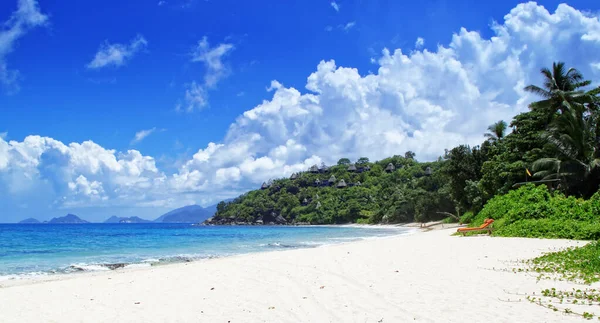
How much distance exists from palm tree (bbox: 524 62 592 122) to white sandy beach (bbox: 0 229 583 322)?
2411cm

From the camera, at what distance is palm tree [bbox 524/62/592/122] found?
30.0m

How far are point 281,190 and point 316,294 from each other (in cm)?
11522

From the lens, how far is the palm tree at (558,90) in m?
30.0

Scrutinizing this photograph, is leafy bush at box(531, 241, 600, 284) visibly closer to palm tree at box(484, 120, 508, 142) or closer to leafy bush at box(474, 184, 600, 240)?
leafy bush at box(474, 184, 600, 240)

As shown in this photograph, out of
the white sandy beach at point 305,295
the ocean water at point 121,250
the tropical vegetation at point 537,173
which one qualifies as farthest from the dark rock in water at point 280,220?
the white sandy beach at point 305,295

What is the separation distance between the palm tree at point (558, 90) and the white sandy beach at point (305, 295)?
2411 cm

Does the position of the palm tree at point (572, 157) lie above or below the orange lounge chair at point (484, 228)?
above

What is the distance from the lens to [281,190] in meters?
122

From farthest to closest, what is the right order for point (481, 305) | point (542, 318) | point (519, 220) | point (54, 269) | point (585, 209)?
point (519, 220) < point (585, 209) < point (54, 269) < point (481, 305) < point (542, 318)

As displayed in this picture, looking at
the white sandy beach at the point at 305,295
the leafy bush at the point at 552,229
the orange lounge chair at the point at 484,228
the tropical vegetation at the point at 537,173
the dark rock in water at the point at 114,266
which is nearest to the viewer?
the white sandy beach at the point at 305,295

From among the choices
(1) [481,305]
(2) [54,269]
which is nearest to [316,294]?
(1) [481,305]

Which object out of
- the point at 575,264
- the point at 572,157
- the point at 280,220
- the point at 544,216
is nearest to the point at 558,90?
the point at 572,157

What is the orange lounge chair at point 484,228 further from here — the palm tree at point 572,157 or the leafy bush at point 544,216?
the palm tree at point 572,157

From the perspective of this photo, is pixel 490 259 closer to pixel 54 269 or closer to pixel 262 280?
pixel 262 280
